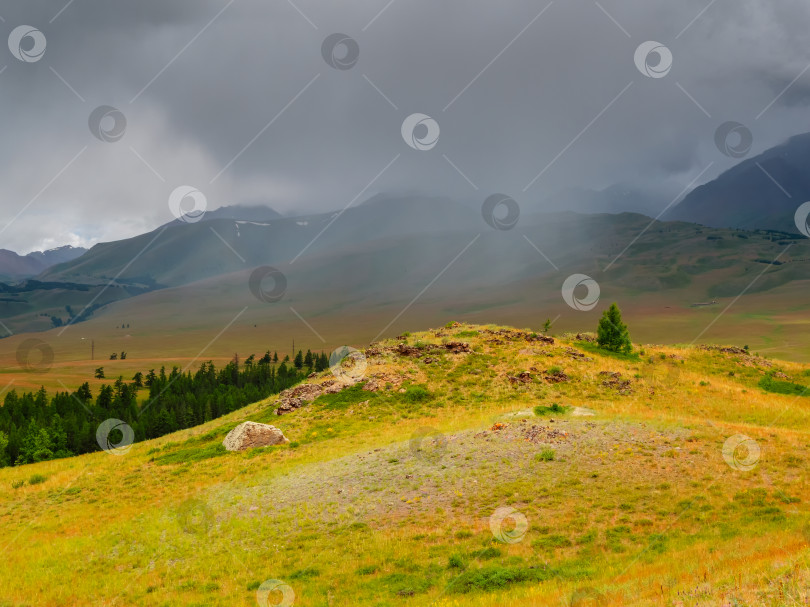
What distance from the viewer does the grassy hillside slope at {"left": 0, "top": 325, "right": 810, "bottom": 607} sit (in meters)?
11.6

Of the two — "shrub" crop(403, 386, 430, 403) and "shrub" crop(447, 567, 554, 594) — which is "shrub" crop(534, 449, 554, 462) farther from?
"shrub" crop(403, 386, 430, 403)

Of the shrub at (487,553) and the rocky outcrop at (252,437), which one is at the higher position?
Result: the shrub at (487,553)

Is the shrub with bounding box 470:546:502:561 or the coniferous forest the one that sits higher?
the shrub with bounding box 470:546:502:561

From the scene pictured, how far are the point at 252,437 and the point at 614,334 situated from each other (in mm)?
38312

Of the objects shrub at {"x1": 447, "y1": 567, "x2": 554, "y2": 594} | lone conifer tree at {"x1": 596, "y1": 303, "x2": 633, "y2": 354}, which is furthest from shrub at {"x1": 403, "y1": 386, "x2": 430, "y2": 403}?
shrub at {"x1": 447, "y1": 567, "x2": 554, "y2": 594}

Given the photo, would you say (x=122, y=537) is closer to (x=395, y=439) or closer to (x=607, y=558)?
(x=395, y=439)

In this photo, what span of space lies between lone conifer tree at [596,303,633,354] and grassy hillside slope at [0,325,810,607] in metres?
14.6

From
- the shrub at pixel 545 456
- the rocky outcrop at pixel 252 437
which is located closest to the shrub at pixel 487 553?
the shrub at pixel 545 456

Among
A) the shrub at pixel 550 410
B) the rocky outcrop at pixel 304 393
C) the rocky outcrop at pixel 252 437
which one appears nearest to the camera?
the shrub at pixel 550 410

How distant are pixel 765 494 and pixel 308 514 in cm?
1675

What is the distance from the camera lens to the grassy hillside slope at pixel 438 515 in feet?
38.2

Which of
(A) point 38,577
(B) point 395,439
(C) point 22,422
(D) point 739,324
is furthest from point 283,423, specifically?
(D) point 739,324

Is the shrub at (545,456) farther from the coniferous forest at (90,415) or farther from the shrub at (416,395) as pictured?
the coniferous forest at (90,415)

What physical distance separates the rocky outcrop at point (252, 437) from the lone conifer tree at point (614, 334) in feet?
115
